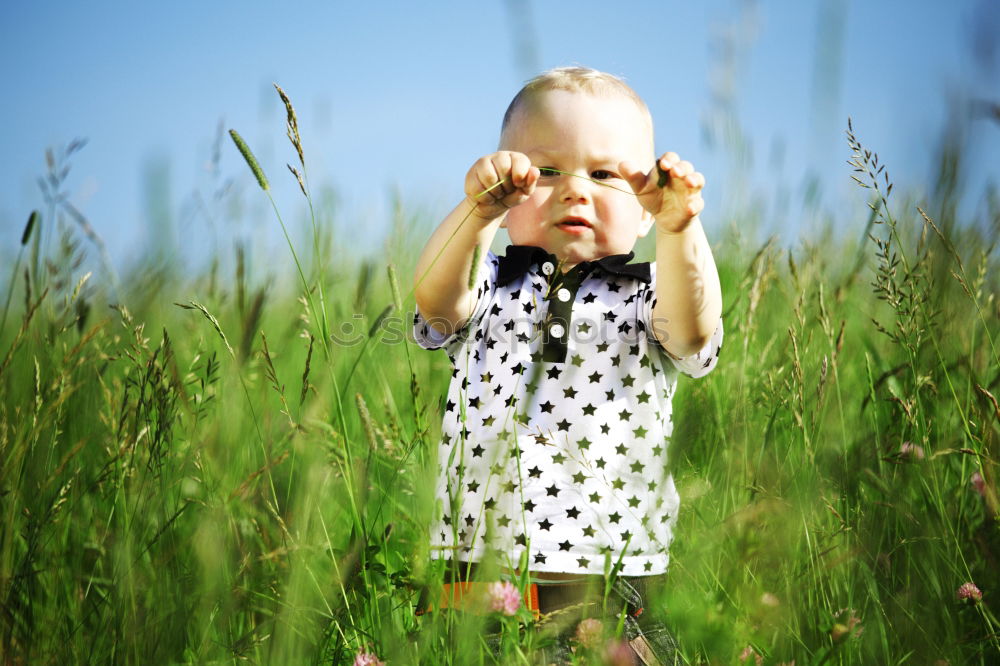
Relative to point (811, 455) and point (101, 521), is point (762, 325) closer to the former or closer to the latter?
point (811, 455)

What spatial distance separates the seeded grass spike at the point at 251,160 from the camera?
1.18 meters

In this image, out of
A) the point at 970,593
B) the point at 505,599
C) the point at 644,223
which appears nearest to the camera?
the point at 505,599

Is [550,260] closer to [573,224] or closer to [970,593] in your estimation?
[573,224]

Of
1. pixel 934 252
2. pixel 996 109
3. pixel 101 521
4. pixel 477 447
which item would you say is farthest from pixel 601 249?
pixel 101 521

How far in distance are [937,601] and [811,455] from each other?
300 millimetres

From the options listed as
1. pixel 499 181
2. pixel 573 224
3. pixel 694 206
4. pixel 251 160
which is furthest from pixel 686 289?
pixel 251 160

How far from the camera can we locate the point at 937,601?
52.0 inches

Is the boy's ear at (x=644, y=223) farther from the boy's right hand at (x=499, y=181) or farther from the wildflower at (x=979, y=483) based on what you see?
the wildflower at (x=979, y=483)

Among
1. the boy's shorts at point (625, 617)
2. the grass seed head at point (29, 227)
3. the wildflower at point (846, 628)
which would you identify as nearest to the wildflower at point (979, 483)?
the wildflower at point (846, 628)

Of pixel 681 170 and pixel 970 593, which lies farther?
pixel 681 170

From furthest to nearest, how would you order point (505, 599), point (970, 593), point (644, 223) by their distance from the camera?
1. point (644, 223)
2. point (970, 593)
3. point (505, 599)

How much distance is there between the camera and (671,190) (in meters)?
1.42

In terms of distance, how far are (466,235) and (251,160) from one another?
1.60 ft

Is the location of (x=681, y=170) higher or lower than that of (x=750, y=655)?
higher
